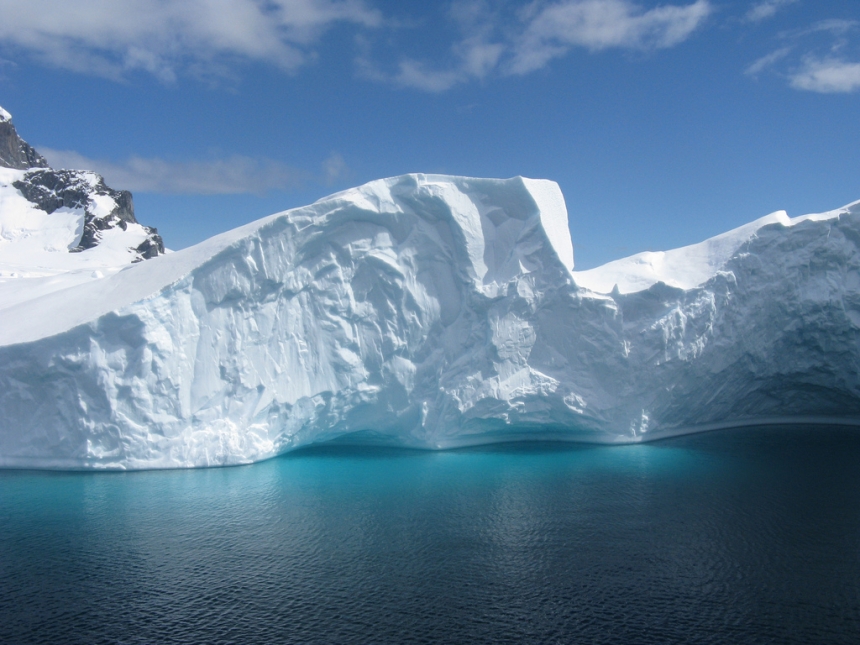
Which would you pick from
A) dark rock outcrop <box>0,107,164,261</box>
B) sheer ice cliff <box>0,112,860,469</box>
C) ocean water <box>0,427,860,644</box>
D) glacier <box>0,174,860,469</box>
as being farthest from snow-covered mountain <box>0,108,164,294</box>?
ocean water <box>0,427,860,644</box>

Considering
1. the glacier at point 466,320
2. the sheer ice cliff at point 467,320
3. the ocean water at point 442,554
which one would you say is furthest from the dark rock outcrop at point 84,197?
the ocean water at point 442,554

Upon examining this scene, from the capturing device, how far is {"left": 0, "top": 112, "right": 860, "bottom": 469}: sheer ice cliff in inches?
608

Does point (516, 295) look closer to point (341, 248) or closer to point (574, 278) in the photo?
point (574, 278)

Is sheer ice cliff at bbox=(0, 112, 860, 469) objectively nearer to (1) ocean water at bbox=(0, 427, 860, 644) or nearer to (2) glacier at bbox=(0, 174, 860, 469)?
(2) glacier at bbox=(0, 174, 860, 469)

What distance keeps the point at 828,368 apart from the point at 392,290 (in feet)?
40.6

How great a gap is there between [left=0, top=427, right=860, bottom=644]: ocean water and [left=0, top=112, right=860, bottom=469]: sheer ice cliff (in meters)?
2.16

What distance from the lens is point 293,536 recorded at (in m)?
10.3

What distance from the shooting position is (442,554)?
9.57m

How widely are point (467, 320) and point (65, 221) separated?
4135cm

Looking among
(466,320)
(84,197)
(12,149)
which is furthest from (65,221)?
(466,320)

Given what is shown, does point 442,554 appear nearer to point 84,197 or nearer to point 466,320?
point 466,320

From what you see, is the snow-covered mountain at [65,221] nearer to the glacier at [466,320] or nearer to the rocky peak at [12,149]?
the rocky peak at [12,149]

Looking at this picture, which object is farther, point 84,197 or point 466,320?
point 84,197

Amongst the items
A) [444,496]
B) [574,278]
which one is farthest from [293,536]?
[574,278]
